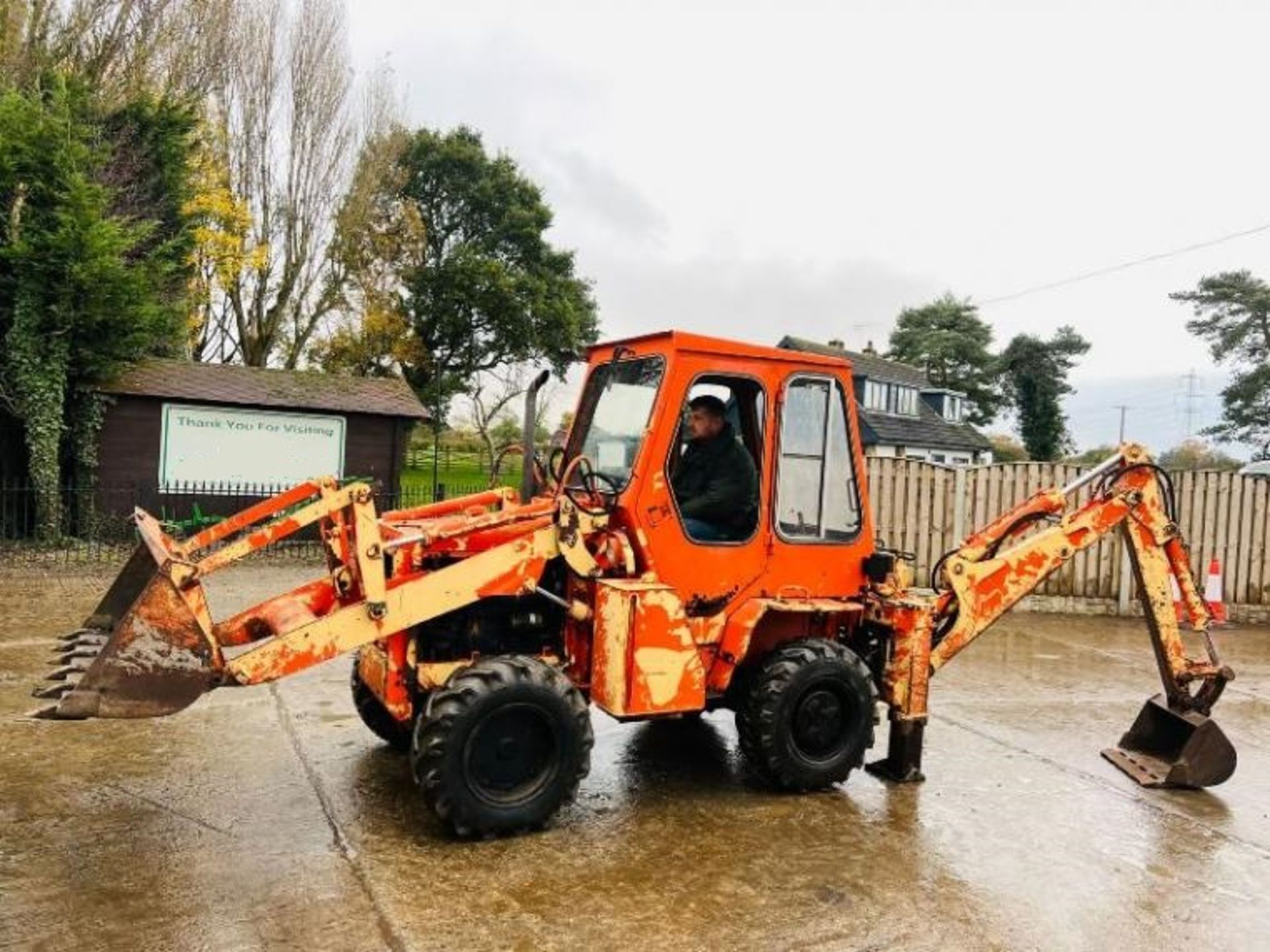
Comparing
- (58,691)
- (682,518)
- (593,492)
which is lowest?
(58,691)

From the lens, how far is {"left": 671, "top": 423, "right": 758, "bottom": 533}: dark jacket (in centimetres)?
501

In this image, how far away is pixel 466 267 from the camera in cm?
2791

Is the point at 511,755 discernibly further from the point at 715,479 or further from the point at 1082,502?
the point at 1082,502

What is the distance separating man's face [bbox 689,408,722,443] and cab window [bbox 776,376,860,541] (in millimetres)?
352

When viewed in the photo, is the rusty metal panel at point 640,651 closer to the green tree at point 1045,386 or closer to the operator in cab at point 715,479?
the operator in cab at point 715,479

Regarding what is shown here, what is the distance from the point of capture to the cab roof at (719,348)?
4.91m

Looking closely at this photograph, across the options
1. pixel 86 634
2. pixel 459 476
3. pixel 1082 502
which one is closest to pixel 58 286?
pixel 86 634

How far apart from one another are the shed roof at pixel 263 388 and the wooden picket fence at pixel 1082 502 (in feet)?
28.0

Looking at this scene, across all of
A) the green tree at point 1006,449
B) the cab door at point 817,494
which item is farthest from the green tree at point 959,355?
the cab door at point 817,494

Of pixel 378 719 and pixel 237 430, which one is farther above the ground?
pixel 237 430

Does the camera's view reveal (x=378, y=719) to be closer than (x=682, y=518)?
No

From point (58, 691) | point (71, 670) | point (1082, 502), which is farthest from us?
point (1082, 502)

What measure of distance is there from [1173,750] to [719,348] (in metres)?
3.60

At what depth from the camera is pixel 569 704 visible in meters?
4.39
